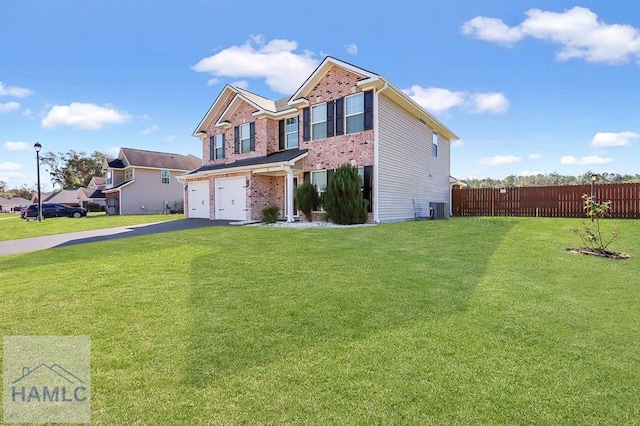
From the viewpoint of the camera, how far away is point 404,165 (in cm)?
1648

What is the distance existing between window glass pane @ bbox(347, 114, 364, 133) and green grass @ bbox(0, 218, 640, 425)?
9.17 meters

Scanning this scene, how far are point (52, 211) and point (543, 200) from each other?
37.9 m

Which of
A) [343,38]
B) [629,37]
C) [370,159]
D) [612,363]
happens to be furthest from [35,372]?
[629,37]

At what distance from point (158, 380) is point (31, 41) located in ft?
60.1

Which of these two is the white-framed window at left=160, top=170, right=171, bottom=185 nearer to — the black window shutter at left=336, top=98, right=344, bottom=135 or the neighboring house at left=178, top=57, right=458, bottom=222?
the neighboring house at left=178, top=57, right=458, bottom=222

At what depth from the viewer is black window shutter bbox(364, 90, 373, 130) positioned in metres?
14.1

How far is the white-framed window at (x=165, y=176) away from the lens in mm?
35344

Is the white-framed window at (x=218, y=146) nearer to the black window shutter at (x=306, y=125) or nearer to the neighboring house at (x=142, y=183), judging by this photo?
the black window shutter at (x=306, y=125)

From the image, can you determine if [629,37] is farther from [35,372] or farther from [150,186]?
[150,186]

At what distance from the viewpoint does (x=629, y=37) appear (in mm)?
12406

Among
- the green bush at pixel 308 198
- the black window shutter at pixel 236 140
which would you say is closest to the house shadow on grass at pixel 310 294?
the green bush at pixel 308 198

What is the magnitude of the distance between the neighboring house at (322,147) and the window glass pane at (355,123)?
0.14ft

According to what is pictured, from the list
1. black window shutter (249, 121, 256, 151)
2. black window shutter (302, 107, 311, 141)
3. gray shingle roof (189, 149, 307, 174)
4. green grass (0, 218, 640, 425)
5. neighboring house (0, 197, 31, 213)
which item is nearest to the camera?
green grass (0, 218, 640, 425)

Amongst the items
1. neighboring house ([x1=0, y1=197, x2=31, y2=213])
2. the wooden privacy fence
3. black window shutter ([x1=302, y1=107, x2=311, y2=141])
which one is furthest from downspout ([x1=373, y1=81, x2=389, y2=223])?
neighboring house ([x1=0, y1=197, x2=31, y2=213])
